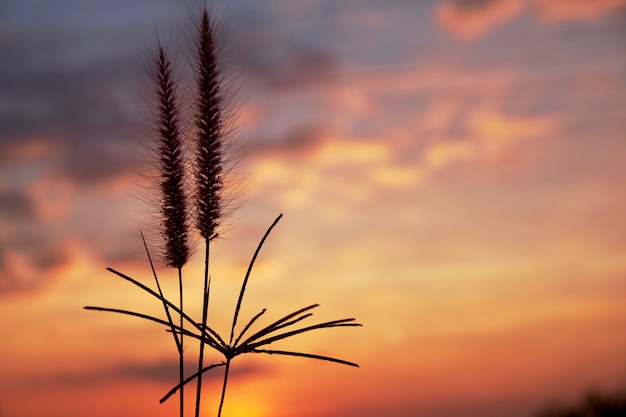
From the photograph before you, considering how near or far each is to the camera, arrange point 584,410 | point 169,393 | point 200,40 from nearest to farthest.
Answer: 1. point 169,393
2. point 200,40
3. point 584,410

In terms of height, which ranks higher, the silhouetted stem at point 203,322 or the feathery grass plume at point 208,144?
the feathery grass plume at point 208,144

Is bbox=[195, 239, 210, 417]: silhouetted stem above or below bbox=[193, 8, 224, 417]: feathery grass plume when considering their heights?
below

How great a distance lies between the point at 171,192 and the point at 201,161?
27 cm

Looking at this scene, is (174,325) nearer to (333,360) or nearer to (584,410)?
(333,360)

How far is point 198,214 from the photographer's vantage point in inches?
173

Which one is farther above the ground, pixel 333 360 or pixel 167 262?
pixel 167 262

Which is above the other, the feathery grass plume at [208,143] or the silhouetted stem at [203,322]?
the feathery grass plume at [208,143]

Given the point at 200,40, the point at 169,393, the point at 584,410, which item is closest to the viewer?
the point at 169,393

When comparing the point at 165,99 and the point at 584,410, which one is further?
the point at 584,410

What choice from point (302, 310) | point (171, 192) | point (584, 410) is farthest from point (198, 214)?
point (584, 410)

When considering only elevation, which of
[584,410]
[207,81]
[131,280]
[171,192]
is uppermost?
[207,81]

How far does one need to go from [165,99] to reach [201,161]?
0.46 m

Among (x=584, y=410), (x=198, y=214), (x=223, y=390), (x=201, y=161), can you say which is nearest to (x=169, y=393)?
(x=223, y=390)

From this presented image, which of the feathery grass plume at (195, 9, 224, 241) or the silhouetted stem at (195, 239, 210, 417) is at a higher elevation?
the feathery grass plume at (195, 9, 224, 241)
